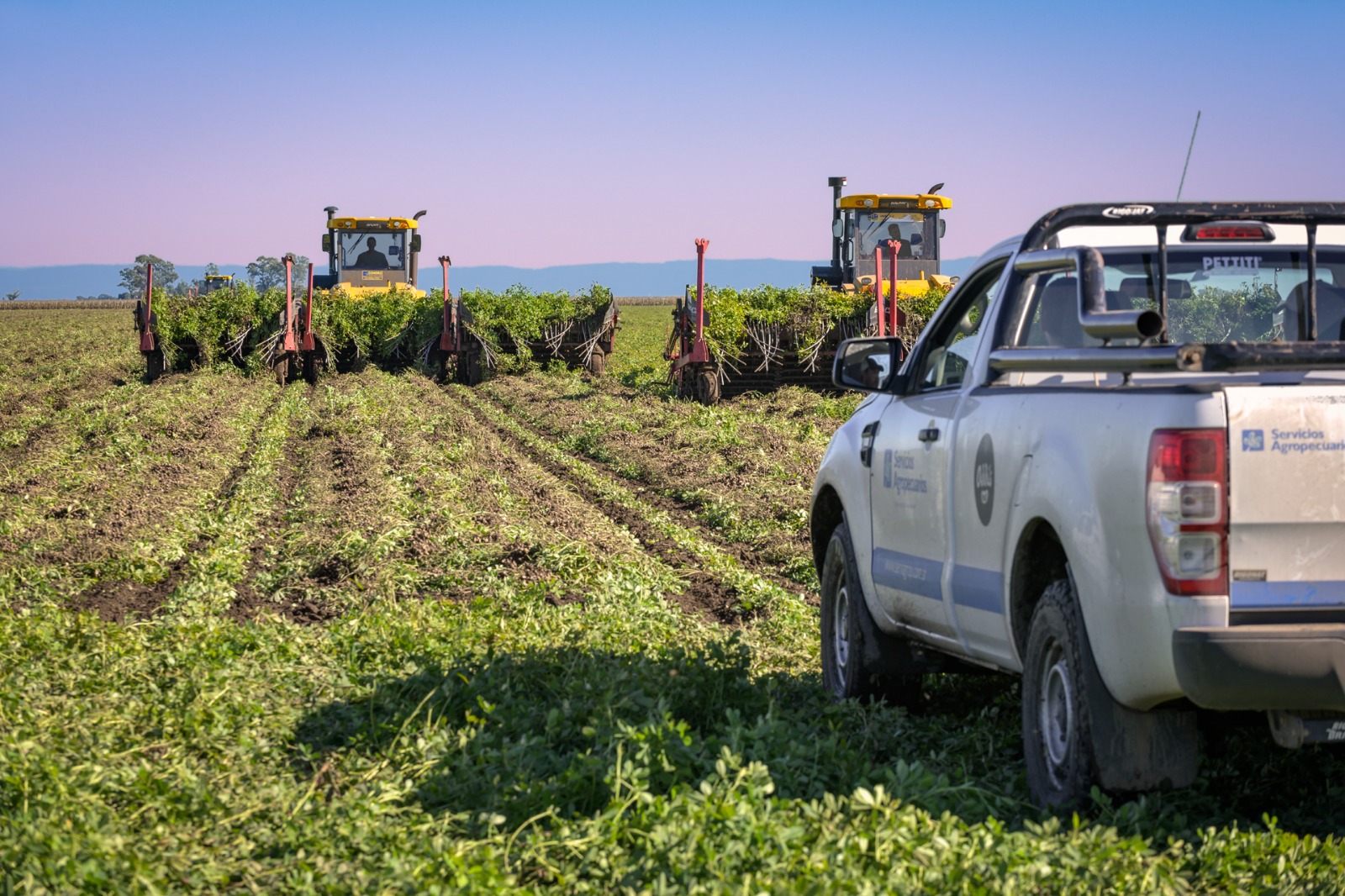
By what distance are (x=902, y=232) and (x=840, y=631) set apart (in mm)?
20235

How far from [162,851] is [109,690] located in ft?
7.00

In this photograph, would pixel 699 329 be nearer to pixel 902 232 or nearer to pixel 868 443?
pixel 902 232

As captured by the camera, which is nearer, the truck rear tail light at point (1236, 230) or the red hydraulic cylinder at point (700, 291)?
the truck rear tail light at point (1236, 230)

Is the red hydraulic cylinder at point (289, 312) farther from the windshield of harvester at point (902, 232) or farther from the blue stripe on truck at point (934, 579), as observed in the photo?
the blue stripe on truck at point (934, 579)

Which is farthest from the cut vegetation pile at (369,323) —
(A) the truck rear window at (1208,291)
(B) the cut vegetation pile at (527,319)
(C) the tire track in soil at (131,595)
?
(A) the truck rear window at (1208,291)

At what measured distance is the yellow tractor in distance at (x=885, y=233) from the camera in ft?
84.1

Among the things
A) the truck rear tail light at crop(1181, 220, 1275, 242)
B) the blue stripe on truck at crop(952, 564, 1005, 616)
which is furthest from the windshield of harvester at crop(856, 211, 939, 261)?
the blue stripe on truck at crop(952, 564, 1005, 616)

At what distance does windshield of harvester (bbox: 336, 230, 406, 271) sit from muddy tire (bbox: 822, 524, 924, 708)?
27898 mm

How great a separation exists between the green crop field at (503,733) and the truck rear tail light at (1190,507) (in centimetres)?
78

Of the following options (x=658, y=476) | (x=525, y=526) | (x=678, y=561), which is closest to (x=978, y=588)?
(x=678, y=561)

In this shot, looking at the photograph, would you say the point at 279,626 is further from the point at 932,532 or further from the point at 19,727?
the point at 932,532

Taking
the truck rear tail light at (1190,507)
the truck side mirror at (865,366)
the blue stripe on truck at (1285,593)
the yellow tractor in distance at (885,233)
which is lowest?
the blue stripe on truck at (1285,593)

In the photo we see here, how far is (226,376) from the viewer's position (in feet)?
86.3

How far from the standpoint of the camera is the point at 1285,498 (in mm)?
3752
